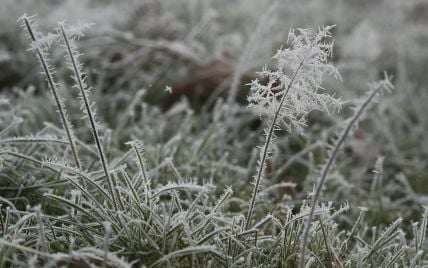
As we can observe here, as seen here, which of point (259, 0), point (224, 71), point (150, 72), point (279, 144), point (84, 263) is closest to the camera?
point (84, 263)

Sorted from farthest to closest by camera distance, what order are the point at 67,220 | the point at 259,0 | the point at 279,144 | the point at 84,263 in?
the point at 259,0
the point at 279,144
the point at 67,220
the point at 84,263

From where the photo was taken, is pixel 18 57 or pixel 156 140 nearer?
pixel 156 140

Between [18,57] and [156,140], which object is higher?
[18,57]

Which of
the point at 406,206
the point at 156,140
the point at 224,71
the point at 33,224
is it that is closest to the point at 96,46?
the point at 224,71

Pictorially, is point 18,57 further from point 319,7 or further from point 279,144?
point 319,7

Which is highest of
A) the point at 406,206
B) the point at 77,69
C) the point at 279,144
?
the point at 77,69

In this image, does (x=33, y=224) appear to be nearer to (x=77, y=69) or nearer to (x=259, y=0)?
(x=77, y=69)

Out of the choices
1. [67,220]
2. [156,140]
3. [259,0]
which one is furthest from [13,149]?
[259,0]
